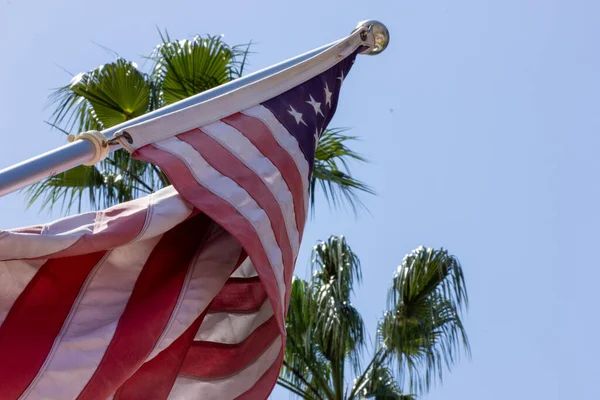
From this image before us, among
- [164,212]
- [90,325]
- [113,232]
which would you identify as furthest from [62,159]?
[90,325]

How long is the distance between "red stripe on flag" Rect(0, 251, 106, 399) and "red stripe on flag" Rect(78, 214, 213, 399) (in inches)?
6.8

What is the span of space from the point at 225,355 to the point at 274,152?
80 centimetres

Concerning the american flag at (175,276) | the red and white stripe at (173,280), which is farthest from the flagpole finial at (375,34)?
the red and white stripe at (173,280)

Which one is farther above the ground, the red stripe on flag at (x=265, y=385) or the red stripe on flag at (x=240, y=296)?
the red stripe on flag at (x=240, y=296)

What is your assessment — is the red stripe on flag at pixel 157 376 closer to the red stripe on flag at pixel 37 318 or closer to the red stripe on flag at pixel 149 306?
the red stripe on flag at pixel 149 306

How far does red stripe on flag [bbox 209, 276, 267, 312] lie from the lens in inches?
172

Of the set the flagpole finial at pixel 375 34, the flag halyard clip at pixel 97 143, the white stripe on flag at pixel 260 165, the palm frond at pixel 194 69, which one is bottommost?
the flag halyard clip at pixel 97 143

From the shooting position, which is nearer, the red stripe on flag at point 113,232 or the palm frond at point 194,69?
the red stripe on flag at point 113,232

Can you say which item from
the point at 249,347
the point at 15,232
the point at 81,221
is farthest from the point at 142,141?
the point at 249,347

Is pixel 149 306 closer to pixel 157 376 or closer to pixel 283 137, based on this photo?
pixel 157 376

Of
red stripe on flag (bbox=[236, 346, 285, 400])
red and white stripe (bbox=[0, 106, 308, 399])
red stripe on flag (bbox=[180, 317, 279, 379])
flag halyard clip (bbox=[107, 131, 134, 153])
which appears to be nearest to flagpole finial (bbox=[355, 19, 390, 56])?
red and white stripe (bbox=[0, 106, 308, 399])

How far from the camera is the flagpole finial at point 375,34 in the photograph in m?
5.48

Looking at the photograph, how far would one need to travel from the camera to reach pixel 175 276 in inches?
160

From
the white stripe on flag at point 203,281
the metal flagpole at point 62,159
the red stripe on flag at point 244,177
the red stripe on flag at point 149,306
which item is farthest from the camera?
the red stripe on flag at point 244,177
